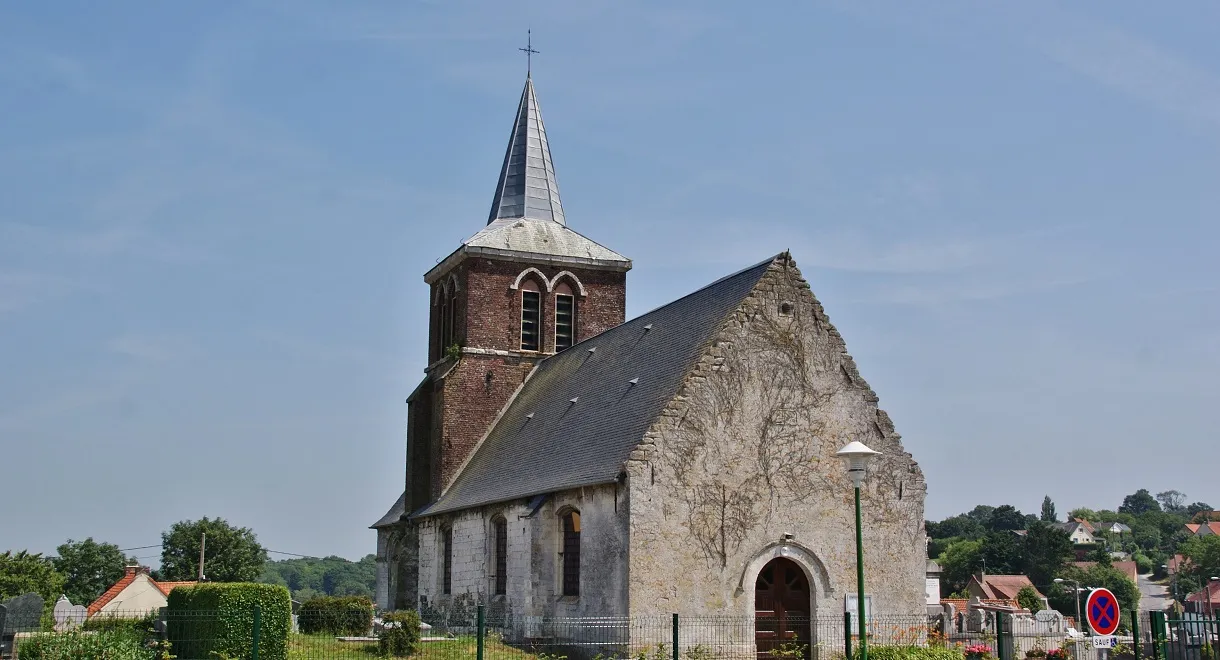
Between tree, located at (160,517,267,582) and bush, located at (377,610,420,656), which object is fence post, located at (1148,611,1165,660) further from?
tree, located at (160,517,267,582)

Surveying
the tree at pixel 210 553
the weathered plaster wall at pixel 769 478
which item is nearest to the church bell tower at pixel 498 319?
the weathered plaster wall at pixel 769 478

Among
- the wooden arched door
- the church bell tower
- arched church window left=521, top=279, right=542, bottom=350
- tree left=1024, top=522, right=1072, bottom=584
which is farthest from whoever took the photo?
tree left=1024, top=522, right=1072, bottom=584

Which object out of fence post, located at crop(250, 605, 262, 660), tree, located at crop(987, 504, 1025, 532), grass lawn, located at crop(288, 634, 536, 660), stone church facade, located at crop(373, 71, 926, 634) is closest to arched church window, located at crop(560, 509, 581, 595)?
stone church facade, located at crop(373, 71, 926, 634)

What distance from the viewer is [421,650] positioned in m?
24.7

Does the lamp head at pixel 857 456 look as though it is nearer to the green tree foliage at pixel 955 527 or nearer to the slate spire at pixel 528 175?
the slate spire at pixel 528 175

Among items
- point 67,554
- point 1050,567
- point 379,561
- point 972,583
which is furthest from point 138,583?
point 1050,567

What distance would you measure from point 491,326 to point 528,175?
655cm

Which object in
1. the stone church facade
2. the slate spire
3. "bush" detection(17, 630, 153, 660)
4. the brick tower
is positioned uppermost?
the slate spire

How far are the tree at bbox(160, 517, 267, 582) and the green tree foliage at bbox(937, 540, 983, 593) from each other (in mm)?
62593

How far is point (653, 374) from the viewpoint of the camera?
1097 inches

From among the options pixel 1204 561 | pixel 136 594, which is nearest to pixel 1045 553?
pixel 1204 561

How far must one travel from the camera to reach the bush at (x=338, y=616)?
99.9ft

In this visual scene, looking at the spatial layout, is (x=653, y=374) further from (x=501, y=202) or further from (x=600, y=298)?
(x=501, y=202)

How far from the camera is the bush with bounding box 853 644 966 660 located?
21266 mm
